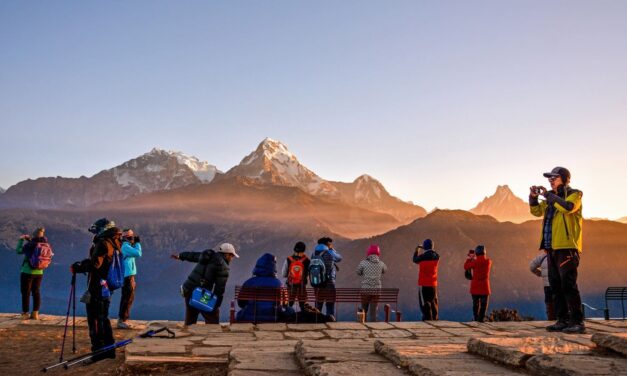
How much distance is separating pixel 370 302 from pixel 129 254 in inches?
210

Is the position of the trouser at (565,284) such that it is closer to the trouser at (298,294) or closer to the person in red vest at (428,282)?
the person in red vest at (428,282)

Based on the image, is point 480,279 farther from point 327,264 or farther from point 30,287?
point 30,287

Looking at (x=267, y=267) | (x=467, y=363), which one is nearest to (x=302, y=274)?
(x=267, y=267)

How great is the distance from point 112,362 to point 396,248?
13030cm

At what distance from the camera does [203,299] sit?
930 centimetres

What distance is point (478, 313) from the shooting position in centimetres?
1245

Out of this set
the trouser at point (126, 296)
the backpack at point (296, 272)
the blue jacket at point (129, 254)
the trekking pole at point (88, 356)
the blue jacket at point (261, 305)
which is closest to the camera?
the trekking pole at point (88, 356)

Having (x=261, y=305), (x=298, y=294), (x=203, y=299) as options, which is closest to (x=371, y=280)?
(x=298, y=294)

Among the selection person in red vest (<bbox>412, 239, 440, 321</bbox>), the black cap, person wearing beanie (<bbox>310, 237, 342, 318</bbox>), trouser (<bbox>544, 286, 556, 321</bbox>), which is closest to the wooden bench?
person wearing beanie (<bbox>310, 237, 342, 318</bbox>)

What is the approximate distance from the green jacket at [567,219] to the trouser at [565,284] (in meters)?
0.12

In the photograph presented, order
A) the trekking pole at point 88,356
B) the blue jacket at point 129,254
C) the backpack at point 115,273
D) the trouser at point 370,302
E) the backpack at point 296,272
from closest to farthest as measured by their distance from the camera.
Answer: the trekking pole at point 88,356
the backpack at point 115,273
the blue jacket at point 129,254
the backpack at point 296,272
the trouser at point 370,302

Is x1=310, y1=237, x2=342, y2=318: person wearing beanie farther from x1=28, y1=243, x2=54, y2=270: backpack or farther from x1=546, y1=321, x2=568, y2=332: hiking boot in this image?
x1=28, y1=243, x2=54, y2=270: backpack

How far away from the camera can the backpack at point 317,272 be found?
11.2 metres

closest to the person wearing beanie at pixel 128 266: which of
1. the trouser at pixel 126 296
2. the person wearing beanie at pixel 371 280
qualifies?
the trouser at pixel 126 296
